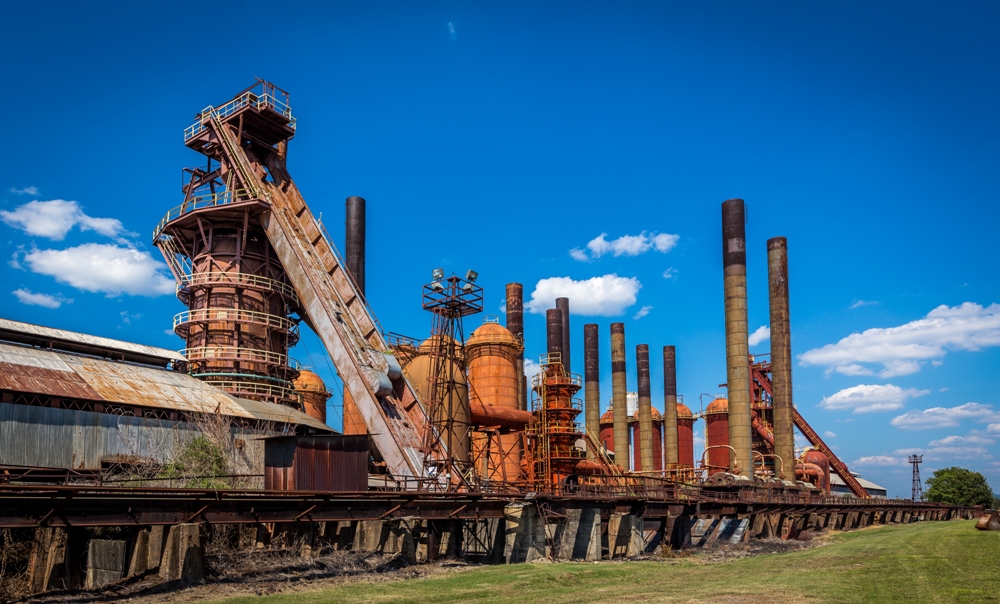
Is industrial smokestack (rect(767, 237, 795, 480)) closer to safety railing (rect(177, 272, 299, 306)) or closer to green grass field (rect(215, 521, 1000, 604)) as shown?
green grass field (rect(215, 521, 1000, 604))

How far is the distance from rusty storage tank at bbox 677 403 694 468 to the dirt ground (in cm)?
7031

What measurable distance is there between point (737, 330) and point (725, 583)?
1695 inches

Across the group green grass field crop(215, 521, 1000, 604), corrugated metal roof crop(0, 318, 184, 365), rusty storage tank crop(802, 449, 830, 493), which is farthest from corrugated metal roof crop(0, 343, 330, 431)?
rusty storage tank crop(802, 449, 830, 493)

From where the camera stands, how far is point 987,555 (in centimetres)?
2459

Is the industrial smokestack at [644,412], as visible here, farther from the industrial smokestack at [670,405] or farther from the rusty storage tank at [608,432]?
the rusty storage tank at [608,432]

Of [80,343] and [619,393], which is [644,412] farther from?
[80,343]

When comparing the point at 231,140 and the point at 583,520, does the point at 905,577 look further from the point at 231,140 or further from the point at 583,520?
the point at 231,140

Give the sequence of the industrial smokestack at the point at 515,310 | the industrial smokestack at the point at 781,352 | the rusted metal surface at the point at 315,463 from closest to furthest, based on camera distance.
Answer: the rusted metal surface at the point at 315,463, the industrial smokestack at the point at 781,352, the industrial smokestack at the point at 515,310

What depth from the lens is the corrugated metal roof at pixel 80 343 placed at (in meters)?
36.2

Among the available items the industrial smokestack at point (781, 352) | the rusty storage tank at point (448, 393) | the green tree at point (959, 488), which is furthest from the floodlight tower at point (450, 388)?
the green tree at point (959, 488)

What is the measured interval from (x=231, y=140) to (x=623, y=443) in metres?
49.6

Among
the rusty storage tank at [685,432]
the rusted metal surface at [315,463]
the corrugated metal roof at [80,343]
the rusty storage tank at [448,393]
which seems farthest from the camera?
the rusty storage tank at [685,432]

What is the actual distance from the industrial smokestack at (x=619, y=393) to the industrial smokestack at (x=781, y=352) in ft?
59.1

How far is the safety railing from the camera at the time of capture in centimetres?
4416
